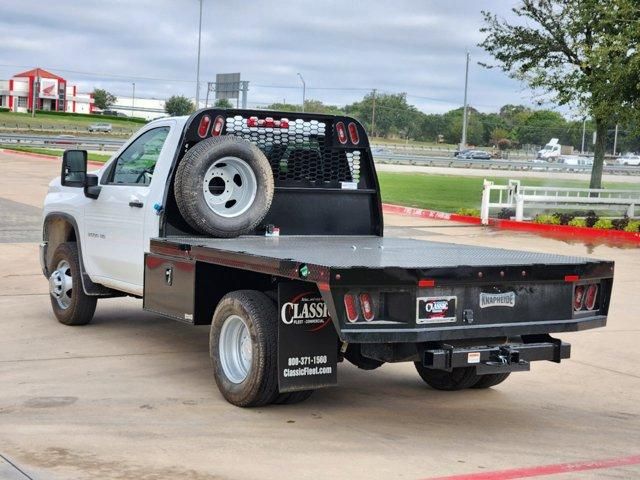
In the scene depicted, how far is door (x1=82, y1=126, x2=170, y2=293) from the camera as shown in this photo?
8883mm

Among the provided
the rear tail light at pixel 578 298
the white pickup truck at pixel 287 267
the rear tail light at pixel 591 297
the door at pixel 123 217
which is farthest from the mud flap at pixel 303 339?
the door at pixel 123 217

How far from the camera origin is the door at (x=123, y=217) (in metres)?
8.88

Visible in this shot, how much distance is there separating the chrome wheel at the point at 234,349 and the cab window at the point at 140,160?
2.13 metres

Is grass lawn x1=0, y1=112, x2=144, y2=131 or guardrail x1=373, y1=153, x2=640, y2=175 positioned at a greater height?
grass lawn x1=0, y1=112, x2=144, y2=131

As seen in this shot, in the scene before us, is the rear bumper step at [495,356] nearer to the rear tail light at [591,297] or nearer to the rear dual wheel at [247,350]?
the rear tail light at [591,297]

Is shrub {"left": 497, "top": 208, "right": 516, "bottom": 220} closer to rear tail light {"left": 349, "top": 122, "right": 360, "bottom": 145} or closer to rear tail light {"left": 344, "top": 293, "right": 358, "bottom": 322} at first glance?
rear tail light {"left": 349, "top": 122, "right": 360, "bottom": 145}

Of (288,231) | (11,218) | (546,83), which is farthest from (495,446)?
(546,83)

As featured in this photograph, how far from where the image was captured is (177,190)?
8.30 metres

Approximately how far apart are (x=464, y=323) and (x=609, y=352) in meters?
3.77

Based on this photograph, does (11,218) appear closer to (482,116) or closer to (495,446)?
(495,446)

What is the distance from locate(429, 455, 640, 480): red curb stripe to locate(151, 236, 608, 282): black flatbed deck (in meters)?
1.30

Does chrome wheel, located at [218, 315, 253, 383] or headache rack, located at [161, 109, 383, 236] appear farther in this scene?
headache rack, located at [161, 109, 383, 236]

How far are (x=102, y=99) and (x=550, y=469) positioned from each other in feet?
497

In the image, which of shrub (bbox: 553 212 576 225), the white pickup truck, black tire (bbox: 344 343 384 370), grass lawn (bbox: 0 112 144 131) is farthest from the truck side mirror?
grass lawn (bbox: 0 112 144 131)
